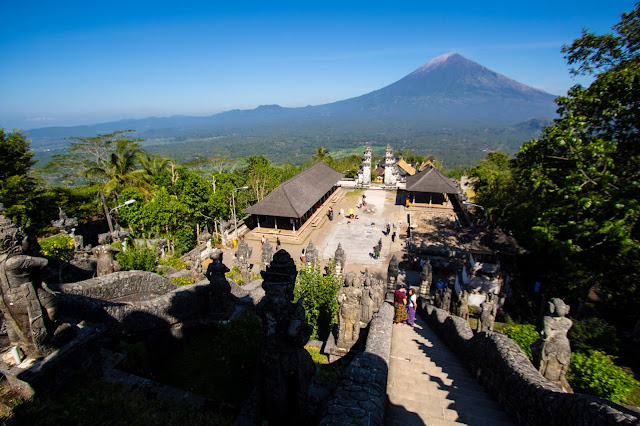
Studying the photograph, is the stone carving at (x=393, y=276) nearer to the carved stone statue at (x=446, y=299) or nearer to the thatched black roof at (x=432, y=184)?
the carved stone statue at (x=446, y=299)

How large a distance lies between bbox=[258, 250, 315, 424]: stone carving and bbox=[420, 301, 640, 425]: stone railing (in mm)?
3481

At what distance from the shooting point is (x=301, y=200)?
27359 millimetres

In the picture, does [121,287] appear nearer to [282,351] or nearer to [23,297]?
[23,297]

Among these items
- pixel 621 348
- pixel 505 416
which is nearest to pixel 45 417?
pixel 505 416

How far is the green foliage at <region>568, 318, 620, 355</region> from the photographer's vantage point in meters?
9.44

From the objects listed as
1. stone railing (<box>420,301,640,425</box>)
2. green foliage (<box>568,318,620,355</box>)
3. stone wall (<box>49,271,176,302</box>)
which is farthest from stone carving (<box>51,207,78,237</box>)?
green foliage (<box>568,318,620,355</box>)

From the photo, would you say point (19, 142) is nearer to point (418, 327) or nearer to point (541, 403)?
point (418, 327)

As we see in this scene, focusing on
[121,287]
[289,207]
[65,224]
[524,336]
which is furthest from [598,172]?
[65,224]

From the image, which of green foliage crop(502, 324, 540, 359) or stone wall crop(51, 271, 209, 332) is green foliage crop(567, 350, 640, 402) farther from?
stone wall crop(51, 271, 209, 332)

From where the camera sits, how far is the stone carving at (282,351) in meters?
3.87

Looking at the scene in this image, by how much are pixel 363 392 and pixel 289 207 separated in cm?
2113

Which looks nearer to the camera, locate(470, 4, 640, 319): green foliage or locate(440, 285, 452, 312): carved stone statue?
locate(470, 4, 640, 319): green foliage

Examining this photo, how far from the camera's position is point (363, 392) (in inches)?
186

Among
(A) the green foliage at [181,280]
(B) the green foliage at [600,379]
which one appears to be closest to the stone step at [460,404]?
(B) the green foliage at [600,379]
